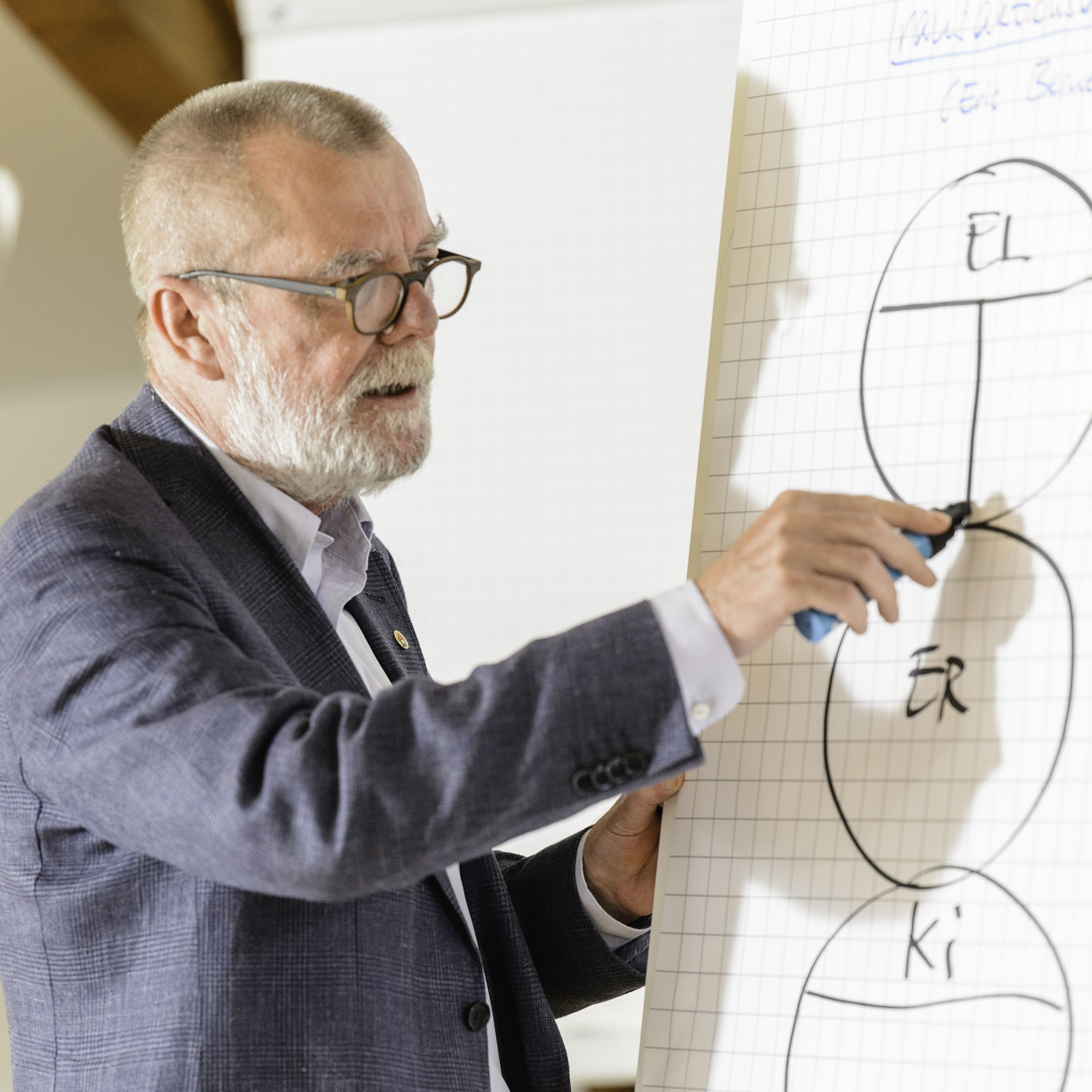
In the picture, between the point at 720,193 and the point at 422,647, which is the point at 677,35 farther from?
the point at 422,647

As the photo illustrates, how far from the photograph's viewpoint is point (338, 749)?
0.77m

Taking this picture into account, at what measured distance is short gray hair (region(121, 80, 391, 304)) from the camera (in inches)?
46.4

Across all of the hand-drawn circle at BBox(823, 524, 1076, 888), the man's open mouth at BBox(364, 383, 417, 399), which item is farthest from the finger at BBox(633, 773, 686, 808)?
the man's open mouth at BBox(364, 383, 417, 399)

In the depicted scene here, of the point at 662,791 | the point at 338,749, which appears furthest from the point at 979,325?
the point at 338,749

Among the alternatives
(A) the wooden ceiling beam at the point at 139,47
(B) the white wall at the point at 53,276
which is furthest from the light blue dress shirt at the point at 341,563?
(A) the wooden ceiling beam at the point at 139,47

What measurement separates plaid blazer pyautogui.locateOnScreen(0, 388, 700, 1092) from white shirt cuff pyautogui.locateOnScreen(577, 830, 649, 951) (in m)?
0.11

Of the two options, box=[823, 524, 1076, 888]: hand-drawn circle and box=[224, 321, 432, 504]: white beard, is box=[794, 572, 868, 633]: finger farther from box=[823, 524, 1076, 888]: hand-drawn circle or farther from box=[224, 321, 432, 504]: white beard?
box=[224, 321, 432, 504]: white beard

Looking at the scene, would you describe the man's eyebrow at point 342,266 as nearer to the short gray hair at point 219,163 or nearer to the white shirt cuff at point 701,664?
the short gray hair at point 219,163

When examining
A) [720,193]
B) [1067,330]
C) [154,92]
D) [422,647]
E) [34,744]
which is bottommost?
[422,647]

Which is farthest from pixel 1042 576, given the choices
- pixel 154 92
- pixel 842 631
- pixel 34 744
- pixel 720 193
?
pixel 154 92

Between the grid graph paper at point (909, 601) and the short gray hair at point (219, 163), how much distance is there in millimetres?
426

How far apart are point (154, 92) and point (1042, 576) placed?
2.26 meters

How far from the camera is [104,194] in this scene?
8.80 feet

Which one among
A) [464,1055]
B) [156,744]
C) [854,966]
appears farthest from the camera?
[464,1055]
